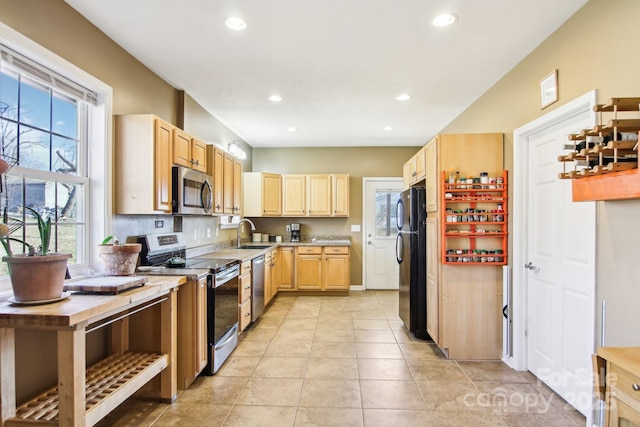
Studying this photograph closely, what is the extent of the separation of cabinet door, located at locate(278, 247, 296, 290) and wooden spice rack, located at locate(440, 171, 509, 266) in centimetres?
304

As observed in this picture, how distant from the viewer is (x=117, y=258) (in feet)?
7.09

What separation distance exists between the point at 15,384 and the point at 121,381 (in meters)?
0.48

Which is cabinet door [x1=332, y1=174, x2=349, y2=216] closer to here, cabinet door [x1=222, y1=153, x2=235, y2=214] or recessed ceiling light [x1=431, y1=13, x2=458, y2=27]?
cabinet door [x1=222, y1=153, x2=235, y2=214]

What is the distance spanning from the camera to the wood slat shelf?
1.61 metres

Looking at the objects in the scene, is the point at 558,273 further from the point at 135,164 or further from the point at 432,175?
the point at 135,164

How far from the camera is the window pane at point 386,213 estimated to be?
6055 mm

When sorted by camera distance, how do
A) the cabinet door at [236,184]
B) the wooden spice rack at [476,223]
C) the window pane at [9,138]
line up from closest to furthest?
the window pane at [9,138]
the wooden spice rack at [476,223]
the cabinet door at [236,184]

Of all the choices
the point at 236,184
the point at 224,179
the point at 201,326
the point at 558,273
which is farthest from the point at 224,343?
the point at 558,273

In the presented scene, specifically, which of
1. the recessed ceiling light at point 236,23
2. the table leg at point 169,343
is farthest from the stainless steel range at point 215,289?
the recessed ceiling light at point 236,23

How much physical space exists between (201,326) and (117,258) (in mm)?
806

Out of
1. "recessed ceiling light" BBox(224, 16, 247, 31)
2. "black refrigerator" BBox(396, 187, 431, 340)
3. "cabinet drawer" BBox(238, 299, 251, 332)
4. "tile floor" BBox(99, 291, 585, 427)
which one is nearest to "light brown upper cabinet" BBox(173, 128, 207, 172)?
"recessed ceiling light" BBox(224, 16, 247, 31)

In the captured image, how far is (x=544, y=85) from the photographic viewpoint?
2.44 m

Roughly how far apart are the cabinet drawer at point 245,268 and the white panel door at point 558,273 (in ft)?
8.78

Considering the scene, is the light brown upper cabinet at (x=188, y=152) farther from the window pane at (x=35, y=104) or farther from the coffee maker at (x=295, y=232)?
the coffee maker at (x=295, y=232)
